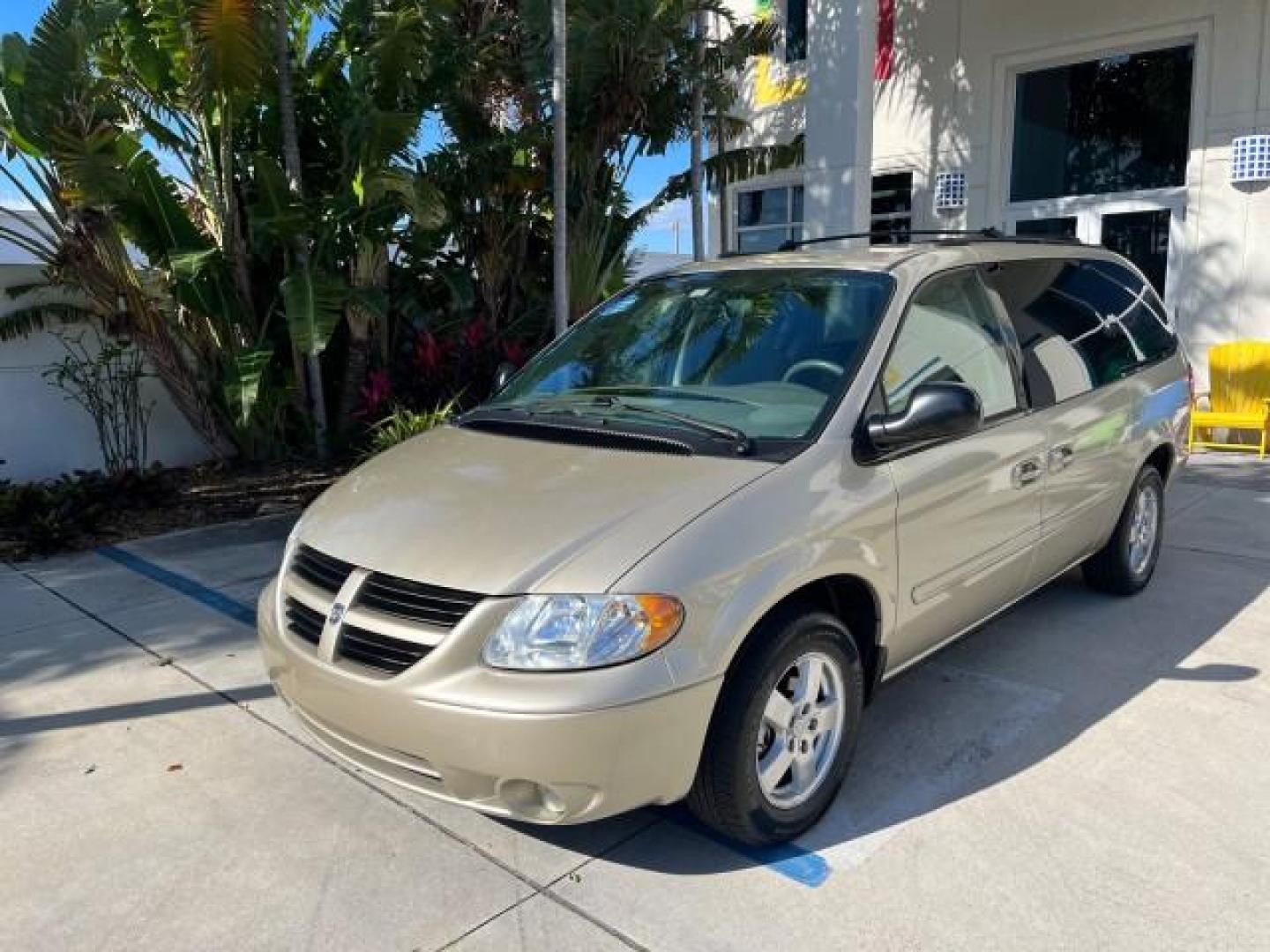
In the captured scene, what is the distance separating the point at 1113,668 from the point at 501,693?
119 inches

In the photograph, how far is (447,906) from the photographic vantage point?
110 inches

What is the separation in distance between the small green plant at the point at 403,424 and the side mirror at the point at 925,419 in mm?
5185

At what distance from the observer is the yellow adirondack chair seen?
9.26 m

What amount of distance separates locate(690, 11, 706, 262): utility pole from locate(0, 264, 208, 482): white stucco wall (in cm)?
594

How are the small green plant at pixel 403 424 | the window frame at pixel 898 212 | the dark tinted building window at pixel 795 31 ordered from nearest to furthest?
the small green plant at pixel 403 424 < the window frame at pixel 898 212 < the dark tinted building window at pixel 795 31

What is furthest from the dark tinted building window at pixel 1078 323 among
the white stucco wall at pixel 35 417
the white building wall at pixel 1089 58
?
the white stucco wall at pixel 35 417

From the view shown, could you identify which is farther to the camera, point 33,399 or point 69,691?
point 33,399

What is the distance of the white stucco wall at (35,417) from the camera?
8227 millimetres

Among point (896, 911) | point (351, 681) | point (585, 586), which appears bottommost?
point (896, 911)

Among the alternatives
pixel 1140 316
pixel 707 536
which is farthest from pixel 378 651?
pixel 1140 316

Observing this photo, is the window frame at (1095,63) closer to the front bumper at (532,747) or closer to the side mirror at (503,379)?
the side mirror at (503,379)

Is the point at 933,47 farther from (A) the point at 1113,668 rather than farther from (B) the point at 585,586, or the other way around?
(B) the point at 585,586

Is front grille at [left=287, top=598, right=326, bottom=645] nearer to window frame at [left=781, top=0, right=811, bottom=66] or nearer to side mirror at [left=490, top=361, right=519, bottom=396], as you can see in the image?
side mirror at [left=490, top=361, right=519, bottom=396]

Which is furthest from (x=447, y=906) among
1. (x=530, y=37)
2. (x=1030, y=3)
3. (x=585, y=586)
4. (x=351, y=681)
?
(x=1030, y=3)
